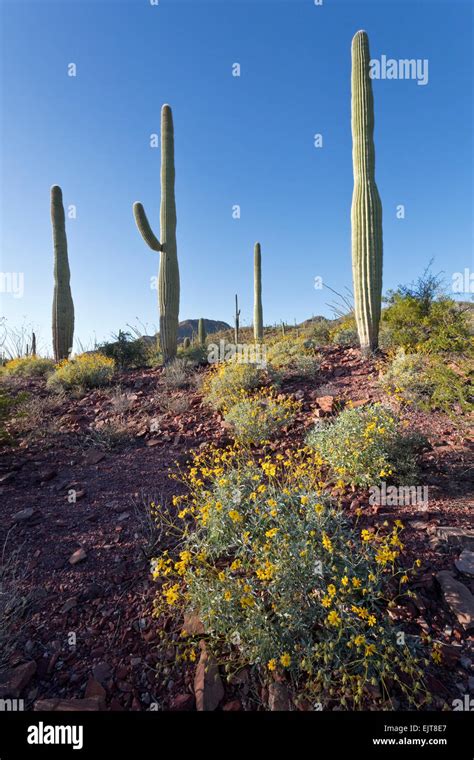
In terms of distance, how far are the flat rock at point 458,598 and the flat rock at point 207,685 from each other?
1.27 m

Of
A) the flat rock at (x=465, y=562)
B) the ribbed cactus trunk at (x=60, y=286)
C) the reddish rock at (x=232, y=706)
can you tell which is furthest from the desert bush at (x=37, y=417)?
the flat rock at (x=465, y=562)

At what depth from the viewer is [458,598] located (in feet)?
6.35

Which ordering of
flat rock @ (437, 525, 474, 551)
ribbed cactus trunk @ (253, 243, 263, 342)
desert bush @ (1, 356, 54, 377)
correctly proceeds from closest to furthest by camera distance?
flat rock @ (437, 525, 474, 551)
desert bush @ (1, 356, 54, 377)
ribbed cactus trunk @ (253, 243, 263, 342)

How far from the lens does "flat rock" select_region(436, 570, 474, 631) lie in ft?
6.03

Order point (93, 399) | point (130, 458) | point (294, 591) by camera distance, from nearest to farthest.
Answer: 1. point (294, 591)
2. point (130, 458)
3. point (93, 399)

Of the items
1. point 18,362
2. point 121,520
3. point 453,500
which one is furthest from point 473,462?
point 18,362

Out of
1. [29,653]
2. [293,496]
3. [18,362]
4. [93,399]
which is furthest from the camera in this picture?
[18,362]

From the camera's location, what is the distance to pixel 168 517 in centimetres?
310

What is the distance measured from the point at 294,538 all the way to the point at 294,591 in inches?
11.3

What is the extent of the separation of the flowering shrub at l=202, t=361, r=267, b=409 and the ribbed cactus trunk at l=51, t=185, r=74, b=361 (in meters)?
6.61

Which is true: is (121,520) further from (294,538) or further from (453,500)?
(453,500)

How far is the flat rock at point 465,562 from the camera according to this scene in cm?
211

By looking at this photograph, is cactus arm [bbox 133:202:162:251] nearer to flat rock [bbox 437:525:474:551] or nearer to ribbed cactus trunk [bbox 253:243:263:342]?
ribbed cactus trunk [bbox 253:243:263:342]

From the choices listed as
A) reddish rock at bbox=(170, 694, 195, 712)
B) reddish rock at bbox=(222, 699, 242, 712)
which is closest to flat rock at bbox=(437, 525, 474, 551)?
reddish rock at bbox=(222, 699, 242, 712)
